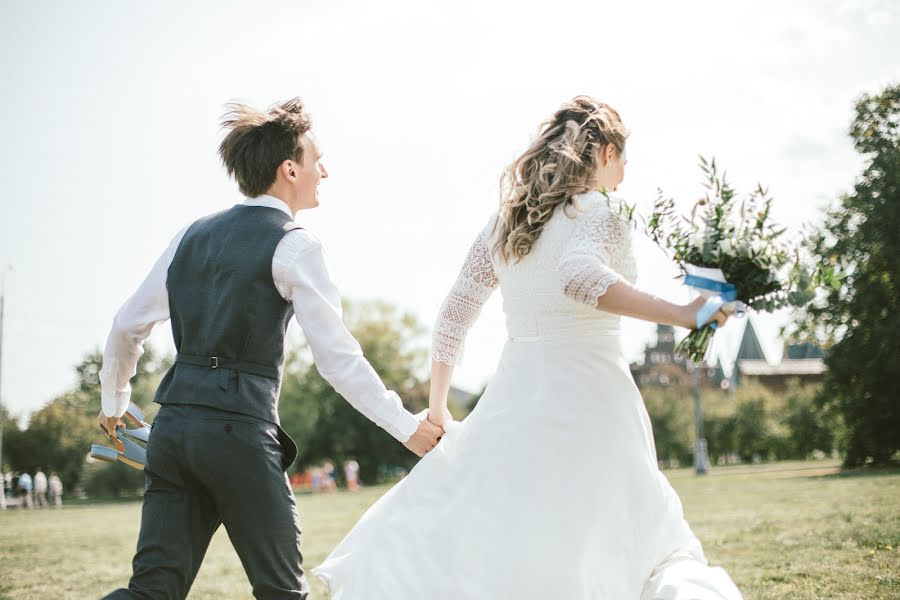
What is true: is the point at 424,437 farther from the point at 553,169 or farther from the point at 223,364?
the point at 553,169

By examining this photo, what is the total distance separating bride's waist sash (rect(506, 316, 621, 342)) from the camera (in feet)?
10.9

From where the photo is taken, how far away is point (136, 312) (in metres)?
3.69

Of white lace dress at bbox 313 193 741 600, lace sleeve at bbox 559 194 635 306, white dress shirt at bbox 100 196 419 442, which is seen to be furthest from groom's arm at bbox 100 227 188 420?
lace sleeve at bbox 559 194 635 306

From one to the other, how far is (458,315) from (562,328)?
697 millimetres

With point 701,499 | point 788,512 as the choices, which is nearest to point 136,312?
point 788,512

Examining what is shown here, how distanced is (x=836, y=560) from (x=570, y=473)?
497cm

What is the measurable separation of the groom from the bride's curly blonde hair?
77 centimetres

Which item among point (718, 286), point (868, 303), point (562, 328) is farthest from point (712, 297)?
point (868, 303)

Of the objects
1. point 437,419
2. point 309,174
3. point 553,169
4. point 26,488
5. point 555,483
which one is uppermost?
point 309,174

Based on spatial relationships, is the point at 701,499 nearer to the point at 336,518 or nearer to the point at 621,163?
the point at 336,518

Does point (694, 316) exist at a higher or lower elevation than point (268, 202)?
lower

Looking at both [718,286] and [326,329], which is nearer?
[718,286]

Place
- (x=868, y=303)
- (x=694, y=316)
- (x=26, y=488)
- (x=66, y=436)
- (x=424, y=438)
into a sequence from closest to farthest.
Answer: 1. (x=694, y=316)
2. (x=424, y=438)
3. (x=868, y=303)
4. (x=26, y=488)
5. (x=66, y=436)

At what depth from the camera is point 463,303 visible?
389 centimetres
